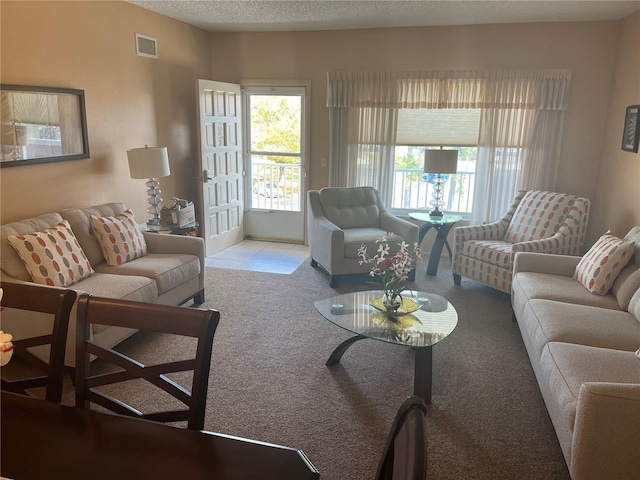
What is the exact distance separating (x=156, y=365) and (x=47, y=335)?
15.5 inches

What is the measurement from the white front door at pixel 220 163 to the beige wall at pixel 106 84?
337 millimetres

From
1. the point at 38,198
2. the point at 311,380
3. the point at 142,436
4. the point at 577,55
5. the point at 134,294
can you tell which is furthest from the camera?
the point at 577,55

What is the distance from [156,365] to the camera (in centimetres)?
146

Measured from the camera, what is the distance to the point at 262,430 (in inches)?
95.6

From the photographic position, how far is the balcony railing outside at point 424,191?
5.67 metres

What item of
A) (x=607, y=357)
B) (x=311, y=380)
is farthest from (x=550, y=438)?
(x=311, y=380)

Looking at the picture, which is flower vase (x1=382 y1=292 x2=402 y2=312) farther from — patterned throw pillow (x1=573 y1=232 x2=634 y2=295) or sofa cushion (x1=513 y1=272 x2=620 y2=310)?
patterned throw pillow (x1=573 y1=232 x2=634 y2=295)

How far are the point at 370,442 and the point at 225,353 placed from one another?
1.27m

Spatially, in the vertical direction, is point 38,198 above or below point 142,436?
above

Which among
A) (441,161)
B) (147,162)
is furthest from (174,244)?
(441,161)

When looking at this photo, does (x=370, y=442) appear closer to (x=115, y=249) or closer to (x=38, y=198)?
(x=115, y=249)

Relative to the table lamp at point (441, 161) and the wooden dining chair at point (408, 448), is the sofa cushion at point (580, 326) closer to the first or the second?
the wooden dining chair at point (408, 448)

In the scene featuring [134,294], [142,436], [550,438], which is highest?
[142,436]

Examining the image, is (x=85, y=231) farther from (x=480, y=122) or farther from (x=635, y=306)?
(x=480, y=122)
